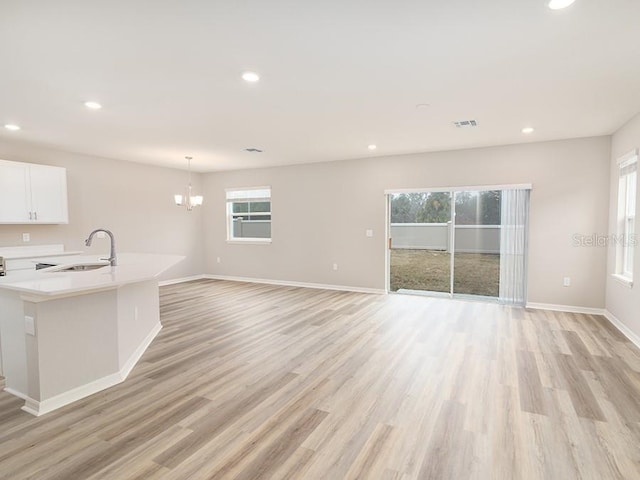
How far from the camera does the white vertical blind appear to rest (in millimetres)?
5469

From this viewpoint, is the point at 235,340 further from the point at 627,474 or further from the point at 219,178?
the point at 219,178

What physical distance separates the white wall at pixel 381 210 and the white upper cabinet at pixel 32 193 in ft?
10.8

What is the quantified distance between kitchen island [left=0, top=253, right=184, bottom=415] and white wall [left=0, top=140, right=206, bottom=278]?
3369 mm

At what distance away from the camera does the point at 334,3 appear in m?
1.99

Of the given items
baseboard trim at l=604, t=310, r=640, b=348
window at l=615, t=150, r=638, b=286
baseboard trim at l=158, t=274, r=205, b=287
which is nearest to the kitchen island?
baseboard trim at l=158, t=274, r=205, b=287

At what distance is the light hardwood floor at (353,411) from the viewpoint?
194 cm

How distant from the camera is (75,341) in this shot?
2.65 meters

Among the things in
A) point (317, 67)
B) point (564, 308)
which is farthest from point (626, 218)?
point (317, 67)

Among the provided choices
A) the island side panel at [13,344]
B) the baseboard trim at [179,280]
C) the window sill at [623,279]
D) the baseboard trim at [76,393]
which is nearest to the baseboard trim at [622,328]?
the window sill at [623,279]

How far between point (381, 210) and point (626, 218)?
3485 mm

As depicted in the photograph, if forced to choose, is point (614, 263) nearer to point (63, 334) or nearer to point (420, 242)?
point (420, 242)

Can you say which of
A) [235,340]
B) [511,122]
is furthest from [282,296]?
[511,122]

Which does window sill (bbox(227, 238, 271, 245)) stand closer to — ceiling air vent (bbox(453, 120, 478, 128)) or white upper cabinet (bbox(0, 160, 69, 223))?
white upper cabinet (bbox(0, 160, 69, 223))

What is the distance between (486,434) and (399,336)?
192 centimetres
